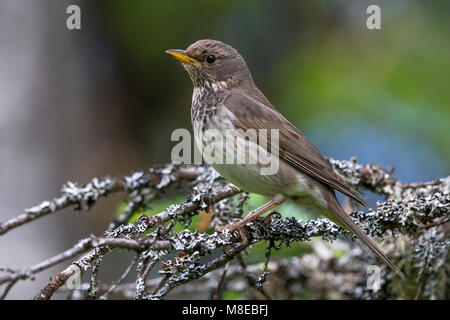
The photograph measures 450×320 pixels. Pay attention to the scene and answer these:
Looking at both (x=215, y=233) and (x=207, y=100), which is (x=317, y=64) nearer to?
(x=207, y=100)

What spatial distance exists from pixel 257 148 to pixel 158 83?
3445mm

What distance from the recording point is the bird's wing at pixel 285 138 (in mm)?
3633

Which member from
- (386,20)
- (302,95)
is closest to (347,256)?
(302,95)

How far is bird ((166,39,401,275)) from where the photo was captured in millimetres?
Answer: 3455

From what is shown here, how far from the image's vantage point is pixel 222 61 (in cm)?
431

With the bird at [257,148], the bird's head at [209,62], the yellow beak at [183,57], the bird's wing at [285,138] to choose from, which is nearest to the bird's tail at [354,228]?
the bird at [257,148]

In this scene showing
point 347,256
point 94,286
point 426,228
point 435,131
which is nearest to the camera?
point 94,286

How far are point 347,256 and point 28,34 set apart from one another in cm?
388

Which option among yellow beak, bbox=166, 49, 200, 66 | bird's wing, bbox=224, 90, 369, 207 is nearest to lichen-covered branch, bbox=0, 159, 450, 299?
bird's wing, bbox=224, 90, 369, 207

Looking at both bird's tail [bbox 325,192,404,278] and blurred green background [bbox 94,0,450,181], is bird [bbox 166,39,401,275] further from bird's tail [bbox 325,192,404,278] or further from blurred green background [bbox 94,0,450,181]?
blurred green background [bbox 94,0,450,181]

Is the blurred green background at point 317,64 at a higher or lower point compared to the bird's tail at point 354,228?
higher

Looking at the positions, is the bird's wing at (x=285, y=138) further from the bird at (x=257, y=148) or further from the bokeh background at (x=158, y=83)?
the bokeh background at (x=158, y=83)

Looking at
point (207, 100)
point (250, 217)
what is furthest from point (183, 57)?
point (250, 217)

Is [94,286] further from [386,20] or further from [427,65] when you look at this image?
[386,20]
